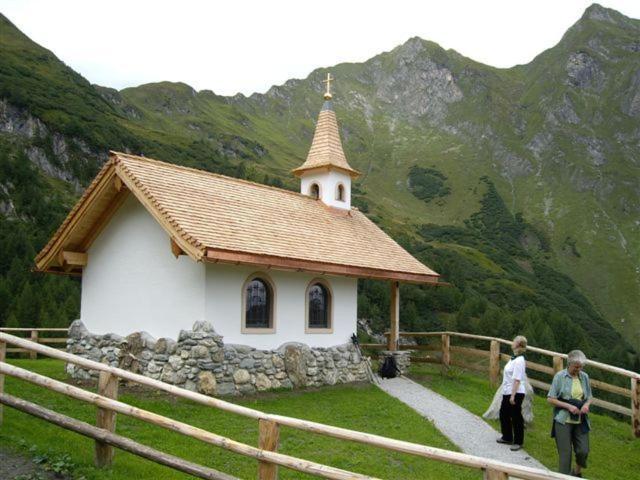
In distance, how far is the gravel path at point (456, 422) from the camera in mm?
9953

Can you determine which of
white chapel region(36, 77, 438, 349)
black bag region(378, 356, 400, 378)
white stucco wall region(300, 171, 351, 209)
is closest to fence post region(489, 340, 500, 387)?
black bag region(378, 356, 400, 378)

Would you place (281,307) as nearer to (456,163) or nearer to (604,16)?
(456,163)

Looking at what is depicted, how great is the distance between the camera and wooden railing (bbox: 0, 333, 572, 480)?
17.4ft

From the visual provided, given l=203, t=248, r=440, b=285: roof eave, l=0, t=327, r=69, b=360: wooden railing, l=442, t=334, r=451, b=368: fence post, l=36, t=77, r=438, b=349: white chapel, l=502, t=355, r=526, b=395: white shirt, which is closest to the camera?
l=502, t=355, r=526, b=395: white shirt

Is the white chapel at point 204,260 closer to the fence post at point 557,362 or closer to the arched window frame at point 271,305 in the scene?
the arched window frame at point 271,305

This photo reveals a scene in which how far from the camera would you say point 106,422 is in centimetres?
655

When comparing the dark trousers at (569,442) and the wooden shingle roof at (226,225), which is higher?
the wooden shingle roof at (226,225)

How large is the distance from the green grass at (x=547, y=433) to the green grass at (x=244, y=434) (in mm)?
1763

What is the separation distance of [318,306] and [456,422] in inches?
201

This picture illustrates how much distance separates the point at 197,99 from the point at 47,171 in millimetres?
96234

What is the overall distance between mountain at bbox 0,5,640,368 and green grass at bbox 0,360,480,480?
16141 mm

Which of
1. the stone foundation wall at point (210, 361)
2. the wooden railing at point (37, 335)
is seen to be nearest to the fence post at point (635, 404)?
the stone foundation wall at point (210, 361)

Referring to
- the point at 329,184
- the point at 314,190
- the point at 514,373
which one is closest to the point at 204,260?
the point at 514,373

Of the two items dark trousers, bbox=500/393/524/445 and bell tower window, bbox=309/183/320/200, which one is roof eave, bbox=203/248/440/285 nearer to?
bell tower window, bbox=309/183/320/200
